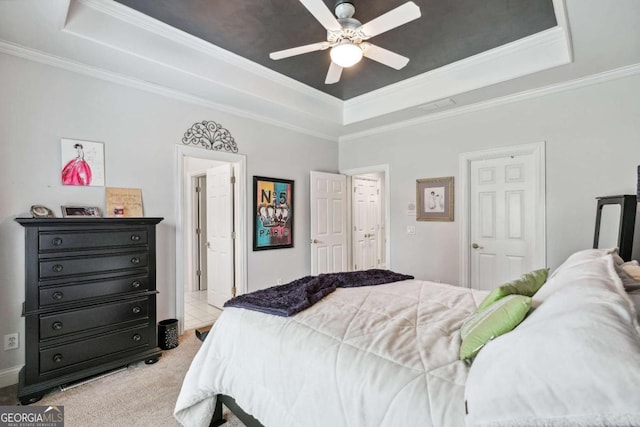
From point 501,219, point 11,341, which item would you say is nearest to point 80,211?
point 11,341

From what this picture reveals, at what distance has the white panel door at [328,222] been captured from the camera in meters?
4.86

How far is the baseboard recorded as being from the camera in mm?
2469

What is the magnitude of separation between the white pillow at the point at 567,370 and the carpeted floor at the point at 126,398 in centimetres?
174

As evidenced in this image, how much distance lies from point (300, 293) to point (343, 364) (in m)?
0.83

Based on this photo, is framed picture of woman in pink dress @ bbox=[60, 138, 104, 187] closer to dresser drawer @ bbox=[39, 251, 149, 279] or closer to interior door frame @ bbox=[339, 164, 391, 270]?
dresser drawer @ bbox=[39, 251, 149, 279]

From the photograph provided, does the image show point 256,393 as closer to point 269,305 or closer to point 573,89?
point 269,305

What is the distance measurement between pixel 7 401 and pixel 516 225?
16.0 ft

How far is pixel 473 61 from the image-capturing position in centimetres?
332

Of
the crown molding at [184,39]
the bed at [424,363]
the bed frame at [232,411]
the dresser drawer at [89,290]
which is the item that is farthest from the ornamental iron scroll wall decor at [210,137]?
the bed frame at [232,411]

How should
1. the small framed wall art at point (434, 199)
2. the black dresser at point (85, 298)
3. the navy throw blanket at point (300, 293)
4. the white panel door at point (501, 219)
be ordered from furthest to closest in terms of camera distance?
the small framed wall art at point (434, 199) < the white panel door at point (501, 219) < the black dresser at point (85, 298) < the navy throw blanket at point (300, 293)

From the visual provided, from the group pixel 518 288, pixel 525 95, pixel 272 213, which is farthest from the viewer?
pixel 272 213

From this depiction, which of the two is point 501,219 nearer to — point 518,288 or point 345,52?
point 518,288

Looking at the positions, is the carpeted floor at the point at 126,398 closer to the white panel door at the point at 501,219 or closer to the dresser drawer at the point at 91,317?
the dresser drawer at the point at 91,317

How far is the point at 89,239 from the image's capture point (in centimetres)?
252
